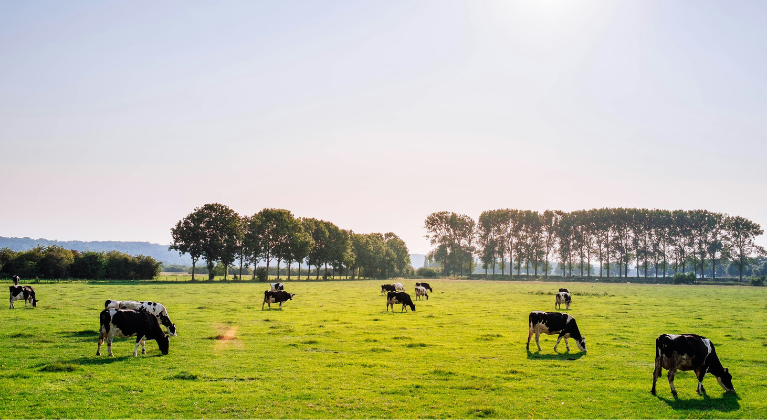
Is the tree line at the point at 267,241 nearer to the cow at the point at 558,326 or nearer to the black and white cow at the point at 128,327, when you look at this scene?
the black and white cow at the point at 128,327

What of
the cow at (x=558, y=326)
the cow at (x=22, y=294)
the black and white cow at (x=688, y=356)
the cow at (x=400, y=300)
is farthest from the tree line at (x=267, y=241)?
the black and white cow at (x=688, y=356)

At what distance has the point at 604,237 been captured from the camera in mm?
149375

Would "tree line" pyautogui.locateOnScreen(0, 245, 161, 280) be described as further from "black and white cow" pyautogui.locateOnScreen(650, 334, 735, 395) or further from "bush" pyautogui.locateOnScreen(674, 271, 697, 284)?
"bush" pyautogui.locateOnScreen(674, 271, 697, 284)

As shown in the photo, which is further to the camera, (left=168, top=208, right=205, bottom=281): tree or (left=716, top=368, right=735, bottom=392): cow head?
(left=168, top=208, right=205, bottom=281): tree

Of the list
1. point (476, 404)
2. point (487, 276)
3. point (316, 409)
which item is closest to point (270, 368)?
point (316, 409)

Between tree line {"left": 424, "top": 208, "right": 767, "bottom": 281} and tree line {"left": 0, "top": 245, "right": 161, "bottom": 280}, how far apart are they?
316 feet

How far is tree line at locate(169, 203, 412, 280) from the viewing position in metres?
98.6

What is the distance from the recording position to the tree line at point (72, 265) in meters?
84.3

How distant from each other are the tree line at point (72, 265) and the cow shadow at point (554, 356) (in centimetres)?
9745

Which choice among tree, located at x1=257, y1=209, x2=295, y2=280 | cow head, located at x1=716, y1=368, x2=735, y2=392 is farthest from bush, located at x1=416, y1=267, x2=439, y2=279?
cow head, located at x1=716, y1=368, x2=735, y2=392

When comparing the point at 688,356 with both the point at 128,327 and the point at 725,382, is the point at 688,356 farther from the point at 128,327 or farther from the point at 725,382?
the point at 128,327

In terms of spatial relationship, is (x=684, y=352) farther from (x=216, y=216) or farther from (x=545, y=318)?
(x=216, y=216)

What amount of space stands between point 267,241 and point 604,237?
110 m

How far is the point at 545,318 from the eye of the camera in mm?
20812
